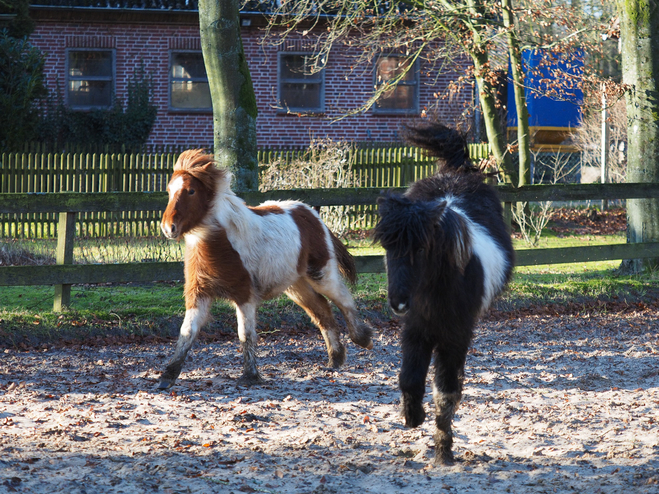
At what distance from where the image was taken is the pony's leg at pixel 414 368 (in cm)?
419

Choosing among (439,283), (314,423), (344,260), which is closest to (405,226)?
(439,283)

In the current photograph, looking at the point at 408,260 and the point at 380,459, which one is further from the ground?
the point at 408,260

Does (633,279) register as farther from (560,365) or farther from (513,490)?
(513,490)

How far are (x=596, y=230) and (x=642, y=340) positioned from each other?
960 cm

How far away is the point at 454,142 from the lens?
6051mm

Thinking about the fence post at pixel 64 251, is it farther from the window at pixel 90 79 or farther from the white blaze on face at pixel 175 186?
Answer: the window at pixel 90 79

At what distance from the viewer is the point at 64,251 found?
754cm

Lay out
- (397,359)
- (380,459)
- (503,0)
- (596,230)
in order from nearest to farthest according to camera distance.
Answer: (380,459) < (397,359) < (503,0) < (596,230)

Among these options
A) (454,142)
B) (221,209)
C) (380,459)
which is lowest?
(380,459)

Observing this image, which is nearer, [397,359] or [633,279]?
[397,359]

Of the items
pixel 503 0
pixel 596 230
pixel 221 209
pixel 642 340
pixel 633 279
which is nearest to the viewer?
pixel 221 209

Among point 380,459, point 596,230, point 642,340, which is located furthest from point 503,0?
point 380,459

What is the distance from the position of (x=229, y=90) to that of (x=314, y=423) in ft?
15.9

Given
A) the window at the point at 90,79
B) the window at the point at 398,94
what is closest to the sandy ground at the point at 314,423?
the window at the point at 90,79
